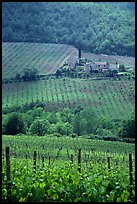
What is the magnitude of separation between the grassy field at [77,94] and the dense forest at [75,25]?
621 inches

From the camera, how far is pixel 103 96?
66.2 metres

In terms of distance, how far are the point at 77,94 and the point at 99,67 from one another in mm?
11016

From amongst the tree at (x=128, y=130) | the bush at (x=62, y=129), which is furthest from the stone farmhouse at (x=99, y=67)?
the tree at (x=128, y=130)

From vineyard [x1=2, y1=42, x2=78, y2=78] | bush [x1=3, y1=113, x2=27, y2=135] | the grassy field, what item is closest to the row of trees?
bush [x1=3, y1=113, x2=27, y2=135]

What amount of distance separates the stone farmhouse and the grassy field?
4857 millimetres

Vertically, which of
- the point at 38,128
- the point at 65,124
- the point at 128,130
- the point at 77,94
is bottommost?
the point at 128,130

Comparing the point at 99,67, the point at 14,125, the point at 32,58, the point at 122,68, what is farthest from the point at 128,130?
the point at 32,58

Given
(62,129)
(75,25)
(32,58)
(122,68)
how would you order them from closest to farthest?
1. (62,129)
2. (32,58)
3. (122,68)
4. (75,25)

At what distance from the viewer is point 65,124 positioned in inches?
2141

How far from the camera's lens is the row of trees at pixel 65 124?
4653cm

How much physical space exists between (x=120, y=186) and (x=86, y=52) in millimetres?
76673

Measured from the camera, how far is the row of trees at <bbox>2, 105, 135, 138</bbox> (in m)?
46.5

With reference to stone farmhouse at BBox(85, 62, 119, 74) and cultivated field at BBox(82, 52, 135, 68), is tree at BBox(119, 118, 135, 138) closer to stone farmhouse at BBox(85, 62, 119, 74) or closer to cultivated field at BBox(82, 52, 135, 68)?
stone farmhouse at BBox(85, 62, 119, 74)

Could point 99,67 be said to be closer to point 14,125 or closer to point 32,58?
point 32,58
